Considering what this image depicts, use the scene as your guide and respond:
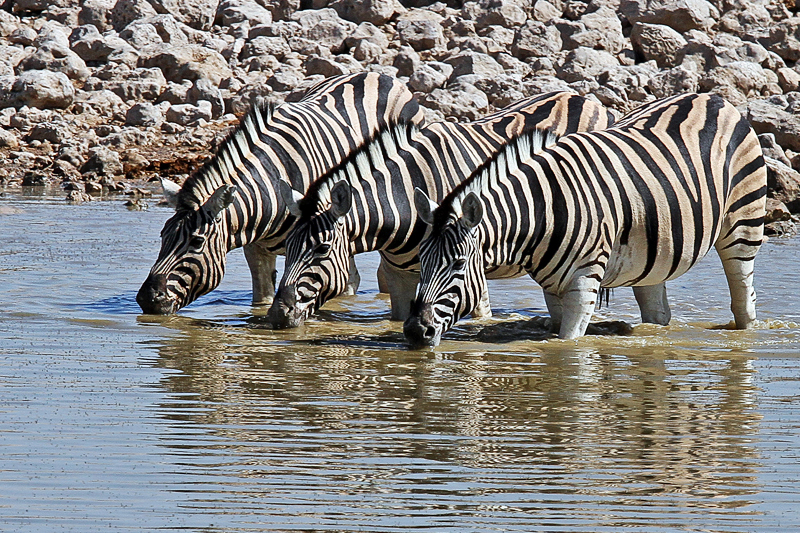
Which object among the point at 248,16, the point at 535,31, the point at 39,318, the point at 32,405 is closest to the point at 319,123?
the point at 39,318

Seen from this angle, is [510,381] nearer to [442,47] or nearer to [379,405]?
[379,405]

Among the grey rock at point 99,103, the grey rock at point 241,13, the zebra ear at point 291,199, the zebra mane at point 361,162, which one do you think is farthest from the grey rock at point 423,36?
the zebra ear at point 291,199

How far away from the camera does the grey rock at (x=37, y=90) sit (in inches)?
770

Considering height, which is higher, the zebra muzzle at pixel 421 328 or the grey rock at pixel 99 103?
the grey rock at pixel 99 103

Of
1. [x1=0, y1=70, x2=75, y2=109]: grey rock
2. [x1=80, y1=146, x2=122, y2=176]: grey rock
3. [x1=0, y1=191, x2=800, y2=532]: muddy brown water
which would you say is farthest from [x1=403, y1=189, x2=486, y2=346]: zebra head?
[x1=0, y1=70, x2=75, y2=109]: grey rock

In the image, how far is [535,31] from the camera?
2220cm

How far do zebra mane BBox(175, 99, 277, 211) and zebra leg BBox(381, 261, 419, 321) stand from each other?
1.47 meters

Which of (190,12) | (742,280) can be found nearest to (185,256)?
(742,280)

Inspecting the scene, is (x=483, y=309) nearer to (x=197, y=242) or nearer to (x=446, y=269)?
(x=446, y=269)

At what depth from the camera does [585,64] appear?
21.2 meters

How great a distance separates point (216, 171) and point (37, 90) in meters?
Result: 11.5

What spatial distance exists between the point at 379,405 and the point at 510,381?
3.57ft

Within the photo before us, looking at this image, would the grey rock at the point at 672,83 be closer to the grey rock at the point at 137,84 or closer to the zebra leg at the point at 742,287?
the grey rock at the point at 137,84

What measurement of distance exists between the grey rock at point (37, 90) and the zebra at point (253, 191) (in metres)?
10.3
